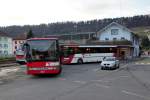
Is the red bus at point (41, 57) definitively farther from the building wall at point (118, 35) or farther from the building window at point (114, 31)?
the building window at point (114, 31)

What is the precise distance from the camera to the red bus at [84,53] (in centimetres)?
4897

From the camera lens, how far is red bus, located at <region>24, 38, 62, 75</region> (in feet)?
78.0

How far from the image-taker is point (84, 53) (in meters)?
51.3

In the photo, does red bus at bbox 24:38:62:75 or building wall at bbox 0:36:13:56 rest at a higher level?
building wall at bbox 0:36:13:56

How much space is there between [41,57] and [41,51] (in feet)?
1.51

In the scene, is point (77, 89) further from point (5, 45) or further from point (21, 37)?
point (21, 37)

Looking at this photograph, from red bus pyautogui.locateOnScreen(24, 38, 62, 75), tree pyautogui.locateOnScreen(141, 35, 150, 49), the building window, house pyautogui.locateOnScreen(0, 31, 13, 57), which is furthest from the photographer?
tree pyautogui.locateOnScreen(141, 35, 150, 49)

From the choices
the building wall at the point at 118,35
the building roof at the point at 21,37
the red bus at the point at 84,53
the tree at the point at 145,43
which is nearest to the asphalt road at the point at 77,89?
the red bus at the point at 84,53

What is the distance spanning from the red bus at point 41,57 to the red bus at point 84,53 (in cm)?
2272

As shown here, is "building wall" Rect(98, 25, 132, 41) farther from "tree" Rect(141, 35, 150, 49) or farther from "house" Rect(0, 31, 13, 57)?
"tree" Rect(141, 35, 150, 49)

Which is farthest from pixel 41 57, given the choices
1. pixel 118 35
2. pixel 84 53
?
pixel 118 35

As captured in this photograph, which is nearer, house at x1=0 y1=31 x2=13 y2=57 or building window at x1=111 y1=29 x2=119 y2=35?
building window at x1=111 y1=29 x2=119 y2=35

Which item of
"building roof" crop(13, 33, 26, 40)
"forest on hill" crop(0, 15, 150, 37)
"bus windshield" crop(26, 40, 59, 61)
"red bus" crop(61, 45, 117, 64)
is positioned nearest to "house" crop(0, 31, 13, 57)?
"forest on hill" crop(0, 15, 150, 37)

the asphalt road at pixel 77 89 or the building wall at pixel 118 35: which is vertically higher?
the building wall at pixel 118 35
